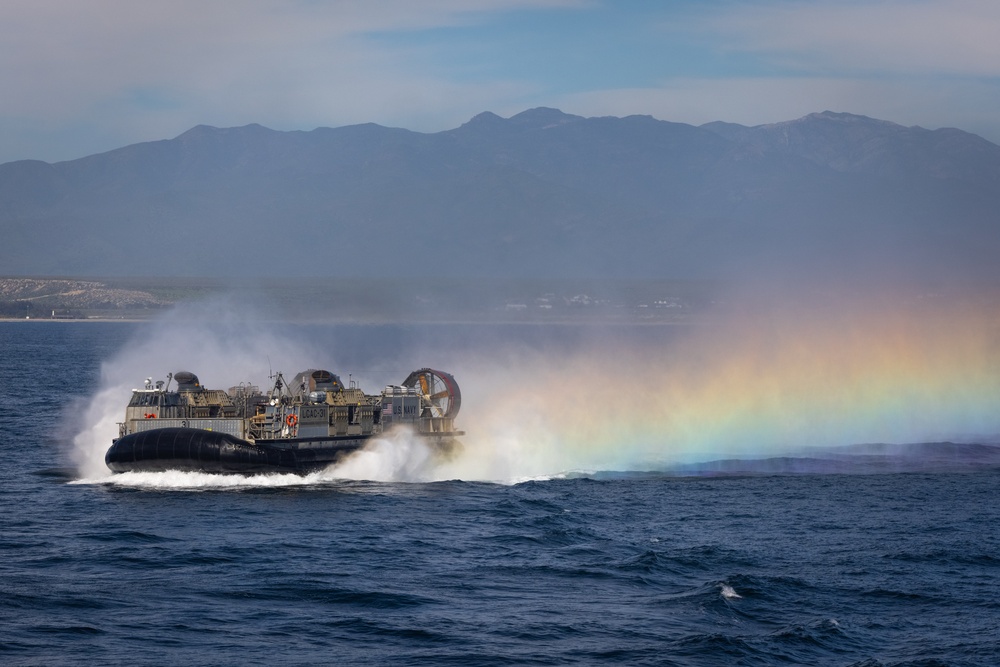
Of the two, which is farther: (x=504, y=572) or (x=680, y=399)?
(x=680, y=399)

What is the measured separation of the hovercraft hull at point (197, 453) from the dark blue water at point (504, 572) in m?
1.36

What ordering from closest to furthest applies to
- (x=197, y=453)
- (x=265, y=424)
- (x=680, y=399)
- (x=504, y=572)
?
1. (x=504, y=572)
2. (x=197, y=453)
3. (x=265, y=424)
4. (x=680, y=399)

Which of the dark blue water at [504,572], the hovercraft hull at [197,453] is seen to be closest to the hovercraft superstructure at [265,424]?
the hovercraft hull at [197,453]

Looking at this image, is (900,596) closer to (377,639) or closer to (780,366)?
(377,639)

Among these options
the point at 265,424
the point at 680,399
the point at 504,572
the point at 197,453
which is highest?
the point at 680,399

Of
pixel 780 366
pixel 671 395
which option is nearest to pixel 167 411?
pixel 671 395

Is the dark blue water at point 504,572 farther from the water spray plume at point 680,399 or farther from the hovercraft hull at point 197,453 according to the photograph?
the water spray plume at point 680,399

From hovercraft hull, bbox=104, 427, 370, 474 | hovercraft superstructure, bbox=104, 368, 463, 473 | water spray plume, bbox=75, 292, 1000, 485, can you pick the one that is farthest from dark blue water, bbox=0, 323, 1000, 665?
water spray plume, bbox=75, 292, 1000, 485

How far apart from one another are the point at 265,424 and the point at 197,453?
4415 mm

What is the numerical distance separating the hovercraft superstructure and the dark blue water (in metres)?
1.65

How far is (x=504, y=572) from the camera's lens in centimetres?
4716

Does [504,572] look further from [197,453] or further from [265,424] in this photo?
[265,424]

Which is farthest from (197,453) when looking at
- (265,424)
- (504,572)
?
(504,572)

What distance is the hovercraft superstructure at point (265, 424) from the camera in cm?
6378
